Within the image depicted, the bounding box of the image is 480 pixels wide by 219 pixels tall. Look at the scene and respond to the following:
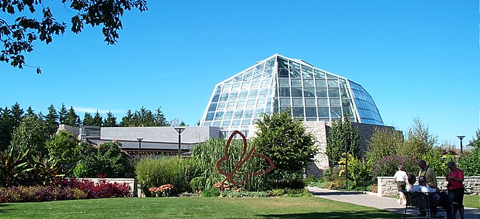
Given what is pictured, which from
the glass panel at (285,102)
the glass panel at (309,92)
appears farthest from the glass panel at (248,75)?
the glass panel at (309,92)

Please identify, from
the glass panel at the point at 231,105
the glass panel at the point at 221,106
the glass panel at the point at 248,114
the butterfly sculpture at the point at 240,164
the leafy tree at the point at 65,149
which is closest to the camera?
the butterfly sculpture at the point at 240,164

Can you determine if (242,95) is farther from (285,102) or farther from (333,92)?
(333,92)

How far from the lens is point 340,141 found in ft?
113

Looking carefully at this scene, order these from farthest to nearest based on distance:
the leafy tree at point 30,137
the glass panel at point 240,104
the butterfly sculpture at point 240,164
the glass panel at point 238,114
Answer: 1. the glass panel at point 240,104
2. the glass panel at point 238,114
3. the leafy tree at point 30,137
4. the butterfly sculpture at point 240,164

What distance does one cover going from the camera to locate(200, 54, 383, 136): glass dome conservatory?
39906 millimetres

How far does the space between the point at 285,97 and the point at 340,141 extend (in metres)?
8.02

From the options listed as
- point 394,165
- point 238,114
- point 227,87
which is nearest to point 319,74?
point 238,114

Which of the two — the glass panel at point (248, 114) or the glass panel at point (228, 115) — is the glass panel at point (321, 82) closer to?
the glass panel at point (248, 114)

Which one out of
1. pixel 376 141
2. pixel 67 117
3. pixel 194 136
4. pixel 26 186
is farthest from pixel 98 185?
pixel 67 117

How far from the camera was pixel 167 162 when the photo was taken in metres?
21.3

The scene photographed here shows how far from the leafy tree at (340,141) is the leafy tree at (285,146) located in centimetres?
1324

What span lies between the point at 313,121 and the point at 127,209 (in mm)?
25640

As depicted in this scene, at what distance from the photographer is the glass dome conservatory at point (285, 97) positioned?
39.9 metres

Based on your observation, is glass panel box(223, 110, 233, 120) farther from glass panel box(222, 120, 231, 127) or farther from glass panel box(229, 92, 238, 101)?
glass panel box(229, 92, 238, 101)
